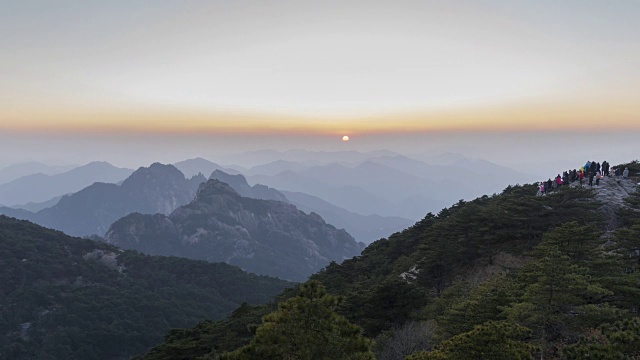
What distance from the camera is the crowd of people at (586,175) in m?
43.0

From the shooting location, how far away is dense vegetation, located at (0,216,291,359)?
266ft

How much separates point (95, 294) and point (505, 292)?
111 m

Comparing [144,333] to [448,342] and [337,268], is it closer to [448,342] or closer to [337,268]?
[337,268]

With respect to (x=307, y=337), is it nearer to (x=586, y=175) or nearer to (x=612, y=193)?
(x=612, y=193)

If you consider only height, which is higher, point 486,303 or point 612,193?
point 612,193

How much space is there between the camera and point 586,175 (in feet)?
147

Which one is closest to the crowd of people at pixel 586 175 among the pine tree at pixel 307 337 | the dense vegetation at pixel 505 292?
the dense vegetation at pixel 505 292

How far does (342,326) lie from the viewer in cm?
1069

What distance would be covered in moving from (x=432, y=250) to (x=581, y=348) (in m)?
28.0

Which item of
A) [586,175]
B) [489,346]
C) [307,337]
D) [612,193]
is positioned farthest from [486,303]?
[586,175]

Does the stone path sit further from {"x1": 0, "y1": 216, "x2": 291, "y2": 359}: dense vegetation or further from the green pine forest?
{"x1": 0, "y1": 216, "x2": 291, "y2": 359}: dense vegetation

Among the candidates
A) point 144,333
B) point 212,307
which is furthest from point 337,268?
point 212,307

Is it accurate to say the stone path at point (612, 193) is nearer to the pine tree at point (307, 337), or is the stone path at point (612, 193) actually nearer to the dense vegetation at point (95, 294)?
the pine tree at point (307, 337)

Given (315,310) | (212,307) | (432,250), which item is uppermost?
(315,310)
